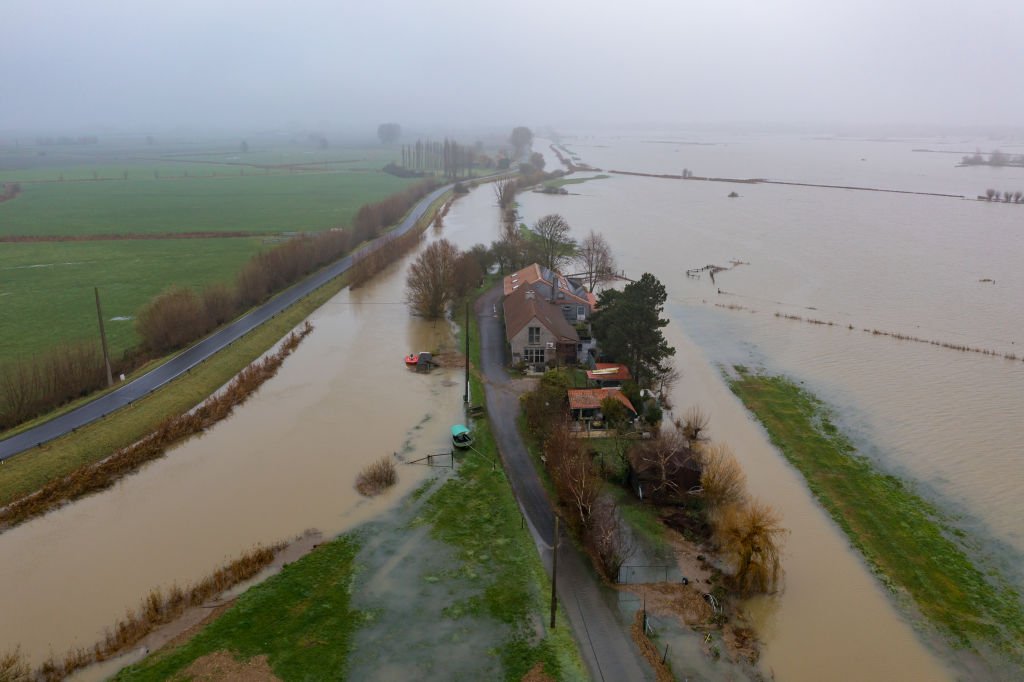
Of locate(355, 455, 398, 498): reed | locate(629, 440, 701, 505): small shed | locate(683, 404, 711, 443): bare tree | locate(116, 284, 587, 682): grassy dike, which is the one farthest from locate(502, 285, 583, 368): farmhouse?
locate(116, 284, 587, 682): grassy dike

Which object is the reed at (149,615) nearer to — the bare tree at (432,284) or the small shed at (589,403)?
the small shed at (589,403)

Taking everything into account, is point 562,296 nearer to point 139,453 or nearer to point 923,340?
point 923,340

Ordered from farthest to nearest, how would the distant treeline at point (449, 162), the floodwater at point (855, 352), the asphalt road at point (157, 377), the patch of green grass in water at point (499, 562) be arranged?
the distant treeline at point (449, 162) < the asphalt road at point (157, 377) < the floodwater at point (855, 352) < the patch of green grass in water at point (499, 562)

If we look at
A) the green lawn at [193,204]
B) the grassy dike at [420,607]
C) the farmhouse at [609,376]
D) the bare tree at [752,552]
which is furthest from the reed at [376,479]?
the green lawn at [193,204]

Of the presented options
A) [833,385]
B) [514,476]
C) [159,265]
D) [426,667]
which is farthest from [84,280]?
[833,385]

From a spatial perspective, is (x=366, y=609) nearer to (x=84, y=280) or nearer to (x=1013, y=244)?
(x=84, y=280)

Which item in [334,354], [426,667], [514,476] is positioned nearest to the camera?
[426,667]

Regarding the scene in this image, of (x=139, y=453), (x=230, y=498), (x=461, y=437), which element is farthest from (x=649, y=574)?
(x=139, y=453)

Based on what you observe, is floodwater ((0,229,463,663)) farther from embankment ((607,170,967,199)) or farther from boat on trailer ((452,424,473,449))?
embankment ((607,170,967,199))
